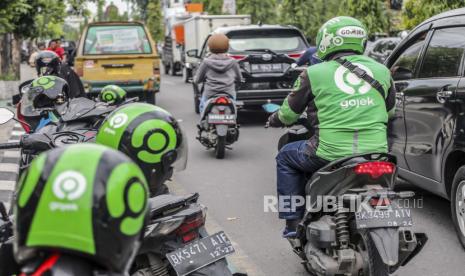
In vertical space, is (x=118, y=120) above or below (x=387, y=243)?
above

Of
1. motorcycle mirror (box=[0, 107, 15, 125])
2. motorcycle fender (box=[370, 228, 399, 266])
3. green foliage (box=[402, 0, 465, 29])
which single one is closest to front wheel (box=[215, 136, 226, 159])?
motorcycle fender (box=[370, 228, 399, 266])

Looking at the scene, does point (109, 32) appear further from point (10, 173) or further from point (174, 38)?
point (174, 38)

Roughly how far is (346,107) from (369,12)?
21963 millimetres

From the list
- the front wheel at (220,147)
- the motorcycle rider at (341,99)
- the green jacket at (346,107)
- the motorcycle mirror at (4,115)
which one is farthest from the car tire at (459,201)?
the front wheel at (220,147)

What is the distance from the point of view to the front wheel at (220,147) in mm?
10031

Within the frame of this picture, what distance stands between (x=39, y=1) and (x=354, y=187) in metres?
16.6

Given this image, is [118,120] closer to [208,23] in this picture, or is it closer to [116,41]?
[116,41]

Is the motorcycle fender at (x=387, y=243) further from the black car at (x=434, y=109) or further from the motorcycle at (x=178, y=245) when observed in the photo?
the black car at (x=434, y=109)

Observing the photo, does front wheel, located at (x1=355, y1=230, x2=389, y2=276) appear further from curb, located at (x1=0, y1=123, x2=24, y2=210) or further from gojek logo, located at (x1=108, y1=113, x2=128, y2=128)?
curb, located at (x1=0, y1=123, x2=24, y2=210)

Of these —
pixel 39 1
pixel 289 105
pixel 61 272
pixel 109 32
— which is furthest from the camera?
pixel 39 1

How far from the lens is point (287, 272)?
5246 millimetres

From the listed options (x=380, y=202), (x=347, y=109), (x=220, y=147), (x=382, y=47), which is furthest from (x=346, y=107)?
(x=382, y=47)

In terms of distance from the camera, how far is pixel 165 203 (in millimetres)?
3566

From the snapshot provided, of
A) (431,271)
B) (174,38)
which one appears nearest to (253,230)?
(431,271)
